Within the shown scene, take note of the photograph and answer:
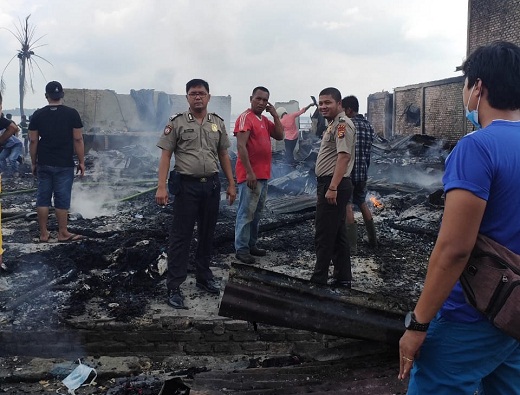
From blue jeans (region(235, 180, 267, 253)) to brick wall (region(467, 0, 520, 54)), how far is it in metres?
11.6

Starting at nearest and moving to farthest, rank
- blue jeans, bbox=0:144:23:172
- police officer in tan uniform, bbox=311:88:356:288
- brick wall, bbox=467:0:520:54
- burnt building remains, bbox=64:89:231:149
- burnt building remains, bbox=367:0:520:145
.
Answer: police officer in tan uniform, bbox=311:88:356:288
blue jeans, bbox=0:144:23:172
brick wall, bbox=467:0:520:54
burnt building remains, bbox=367:0:520:145
burnt building remains, bbox=64:89:231:149

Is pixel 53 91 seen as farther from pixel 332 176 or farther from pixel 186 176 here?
pixel 332 176

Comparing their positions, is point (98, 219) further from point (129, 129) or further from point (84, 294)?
point (129, 129)

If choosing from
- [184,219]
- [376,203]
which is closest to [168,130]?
[184,219]

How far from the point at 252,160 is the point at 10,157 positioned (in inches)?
402

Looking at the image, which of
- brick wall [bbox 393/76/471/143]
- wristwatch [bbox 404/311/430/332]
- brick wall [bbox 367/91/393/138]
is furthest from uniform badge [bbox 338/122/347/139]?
brick wall [bbox 367/91/393/138]

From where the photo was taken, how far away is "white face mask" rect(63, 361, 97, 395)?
324 centimetres

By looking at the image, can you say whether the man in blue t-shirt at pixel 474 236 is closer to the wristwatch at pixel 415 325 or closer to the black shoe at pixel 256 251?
the wristwatch at pixel 415 325

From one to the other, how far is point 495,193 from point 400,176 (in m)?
10.7

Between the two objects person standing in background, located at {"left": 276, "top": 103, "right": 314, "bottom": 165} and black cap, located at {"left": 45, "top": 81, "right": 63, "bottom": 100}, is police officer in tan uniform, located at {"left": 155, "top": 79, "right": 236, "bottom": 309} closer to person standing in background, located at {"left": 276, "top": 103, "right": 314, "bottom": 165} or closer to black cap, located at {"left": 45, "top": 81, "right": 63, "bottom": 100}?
black cap, located at {"left": 45, "top": 81, "right": 63, "bottom": 100}

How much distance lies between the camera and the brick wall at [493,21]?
47.4 feet

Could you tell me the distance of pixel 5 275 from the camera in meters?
4.78

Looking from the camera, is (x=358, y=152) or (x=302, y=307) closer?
(x=302, y=307)

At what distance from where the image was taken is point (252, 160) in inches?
209
